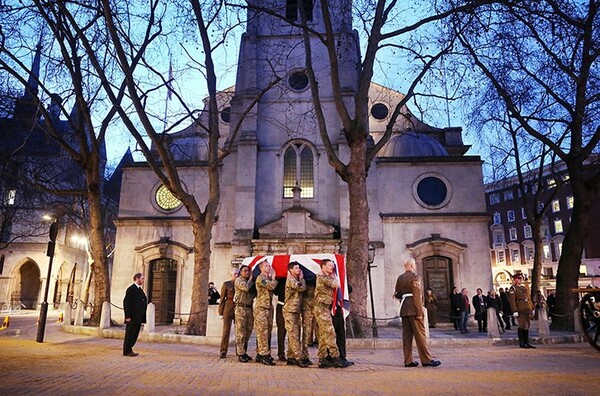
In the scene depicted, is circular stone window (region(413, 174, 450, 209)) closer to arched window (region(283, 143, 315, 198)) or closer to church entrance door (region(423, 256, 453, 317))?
church entrance door (region(423, 256, 453, 317))

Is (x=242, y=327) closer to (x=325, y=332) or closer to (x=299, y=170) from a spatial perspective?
(x=325, y=332)

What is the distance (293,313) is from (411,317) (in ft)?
7.40

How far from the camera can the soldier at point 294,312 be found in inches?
308

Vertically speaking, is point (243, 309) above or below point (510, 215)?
below

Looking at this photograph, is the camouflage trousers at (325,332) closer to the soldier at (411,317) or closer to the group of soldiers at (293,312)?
the group of soldiers at (293,312)

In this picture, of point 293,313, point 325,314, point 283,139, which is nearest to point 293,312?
point 293,313

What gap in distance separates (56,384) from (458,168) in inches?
807

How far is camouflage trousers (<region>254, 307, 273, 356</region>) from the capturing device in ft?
26.6

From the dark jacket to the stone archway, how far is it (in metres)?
37.9

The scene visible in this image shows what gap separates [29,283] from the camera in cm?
4112

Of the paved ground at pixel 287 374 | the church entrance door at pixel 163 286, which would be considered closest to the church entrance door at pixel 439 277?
the paved ground at pixel 287 374

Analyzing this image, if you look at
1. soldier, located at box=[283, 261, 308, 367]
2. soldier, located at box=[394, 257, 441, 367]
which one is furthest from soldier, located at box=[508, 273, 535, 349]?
soldier, located at box=[283, 261, 308, 367]

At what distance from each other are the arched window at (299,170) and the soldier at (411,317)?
560 inches

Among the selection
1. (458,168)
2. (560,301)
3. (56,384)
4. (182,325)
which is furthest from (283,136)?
(56,384)
